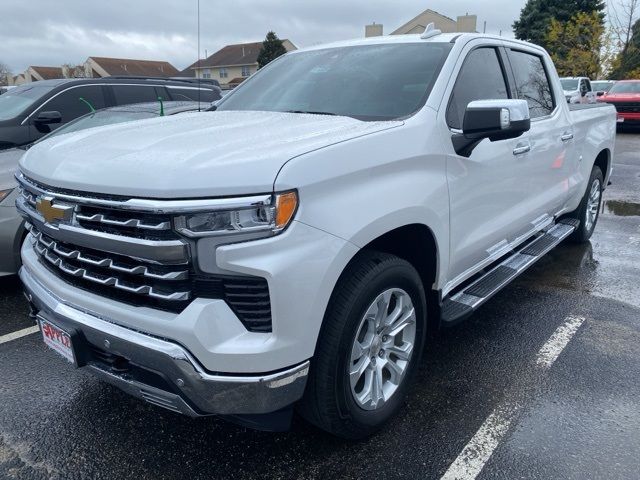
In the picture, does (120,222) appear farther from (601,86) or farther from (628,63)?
(628,63)

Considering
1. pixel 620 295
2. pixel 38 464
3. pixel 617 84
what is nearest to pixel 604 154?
pixel 620 295

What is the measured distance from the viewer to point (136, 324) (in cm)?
208

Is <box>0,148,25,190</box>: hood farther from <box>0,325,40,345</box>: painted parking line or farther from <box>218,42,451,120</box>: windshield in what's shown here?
<box>218,42,451,120</box>: windshield

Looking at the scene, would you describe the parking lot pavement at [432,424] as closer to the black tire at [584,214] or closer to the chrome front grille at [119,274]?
the chrome front grille at [119,274]

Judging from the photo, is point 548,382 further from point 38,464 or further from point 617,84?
point 617,84

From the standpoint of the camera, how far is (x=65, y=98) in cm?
734

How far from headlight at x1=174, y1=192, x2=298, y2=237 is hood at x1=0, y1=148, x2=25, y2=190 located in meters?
3.01

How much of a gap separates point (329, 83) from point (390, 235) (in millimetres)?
1283

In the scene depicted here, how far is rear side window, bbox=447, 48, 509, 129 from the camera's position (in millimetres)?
3060

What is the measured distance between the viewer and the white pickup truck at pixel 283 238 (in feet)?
6.42

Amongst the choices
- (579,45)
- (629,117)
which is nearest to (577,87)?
(629,117)

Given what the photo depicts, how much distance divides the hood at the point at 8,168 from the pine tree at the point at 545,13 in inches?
1464

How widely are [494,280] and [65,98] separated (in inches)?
253

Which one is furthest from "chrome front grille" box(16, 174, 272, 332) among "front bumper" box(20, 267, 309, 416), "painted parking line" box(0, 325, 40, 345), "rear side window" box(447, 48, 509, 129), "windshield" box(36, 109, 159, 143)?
"windshield" box(36, 109, 159, 143)
